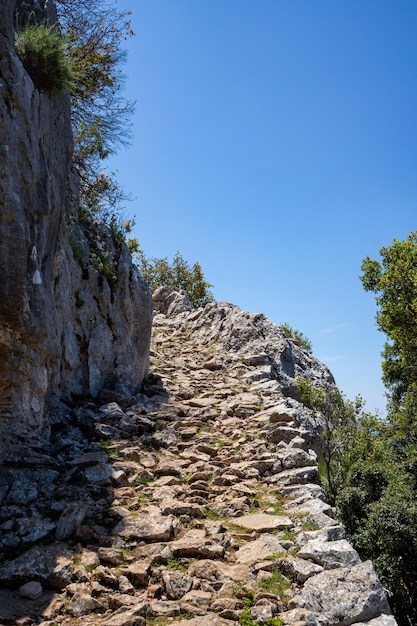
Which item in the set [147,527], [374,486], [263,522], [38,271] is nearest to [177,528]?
[147,527]

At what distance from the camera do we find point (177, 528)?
6391 millimetres

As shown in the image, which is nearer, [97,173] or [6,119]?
[6,119]

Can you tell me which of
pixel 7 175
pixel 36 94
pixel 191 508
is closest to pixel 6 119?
pixel 7 175

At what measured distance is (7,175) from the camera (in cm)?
698

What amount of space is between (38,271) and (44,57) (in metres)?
3.90

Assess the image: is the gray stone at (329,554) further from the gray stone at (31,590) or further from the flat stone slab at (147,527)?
the gray stone at (31,590)

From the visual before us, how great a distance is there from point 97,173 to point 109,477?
30.4 feet

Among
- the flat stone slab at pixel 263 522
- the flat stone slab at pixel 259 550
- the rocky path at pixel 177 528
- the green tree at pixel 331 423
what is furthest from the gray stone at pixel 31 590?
the green tree at pixel 331 423

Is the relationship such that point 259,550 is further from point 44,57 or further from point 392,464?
point 392,464

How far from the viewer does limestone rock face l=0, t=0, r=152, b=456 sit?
7.01 m

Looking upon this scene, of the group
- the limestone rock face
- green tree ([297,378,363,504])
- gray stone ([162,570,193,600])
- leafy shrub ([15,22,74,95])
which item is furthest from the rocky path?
leafy shrub ([15,22,74,95])

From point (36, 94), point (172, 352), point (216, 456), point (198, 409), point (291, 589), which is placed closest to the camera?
point (291, 589)

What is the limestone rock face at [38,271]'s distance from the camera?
7.01 metres

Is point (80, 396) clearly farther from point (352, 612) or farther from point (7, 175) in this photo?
point (352, 612)
